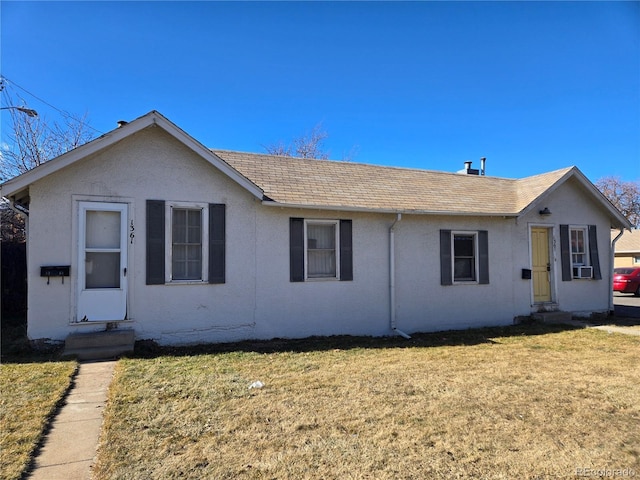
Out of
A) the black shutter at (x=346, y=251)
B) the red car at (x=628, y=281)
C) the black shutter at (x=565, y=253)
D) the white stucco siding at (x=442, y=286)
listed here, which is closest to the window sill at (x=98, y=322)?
the black shutter at (x=346, y=251)

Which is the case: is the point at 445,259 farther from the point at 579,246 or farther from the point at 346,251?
the point at 579,246

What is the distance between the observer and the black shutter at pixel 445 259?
10.1 m

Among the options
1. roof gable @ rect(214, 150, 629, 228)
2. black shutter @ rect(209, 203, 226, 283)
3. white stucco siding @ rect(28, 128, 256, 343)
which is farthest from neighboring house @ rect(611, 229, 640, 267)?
black shutter @ rect(209, 203, 226, 283)

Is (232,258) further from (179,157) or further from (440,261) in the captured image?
(440,261)

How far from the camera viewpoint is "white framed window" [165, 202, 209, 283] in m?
7.93

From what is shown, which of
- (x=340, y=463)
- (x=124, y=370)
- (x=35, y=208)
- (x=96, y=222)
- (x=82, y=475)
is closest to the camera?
(x=82, y=475)

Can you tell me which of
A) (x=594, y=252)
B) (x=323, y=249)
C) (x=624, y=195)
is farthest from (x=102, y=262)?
(x=624, y=195)

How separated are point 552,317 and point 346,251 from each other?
244 inches

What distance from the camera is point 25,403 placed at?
455cm

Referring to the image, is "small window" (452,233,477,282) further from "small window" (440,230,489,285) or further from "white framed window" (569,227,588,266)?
"white framed window" (569,227,588,266)

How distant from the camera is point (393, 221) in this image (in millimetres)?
9594

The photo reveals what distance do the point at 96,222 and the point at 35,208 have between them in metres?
0.93

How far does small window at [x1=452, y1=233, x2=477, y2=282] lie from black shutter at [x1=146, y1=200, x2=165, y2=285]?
6.90 meters

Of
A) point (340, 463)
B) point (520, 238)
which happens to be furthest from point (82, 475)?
point (520, 238)
